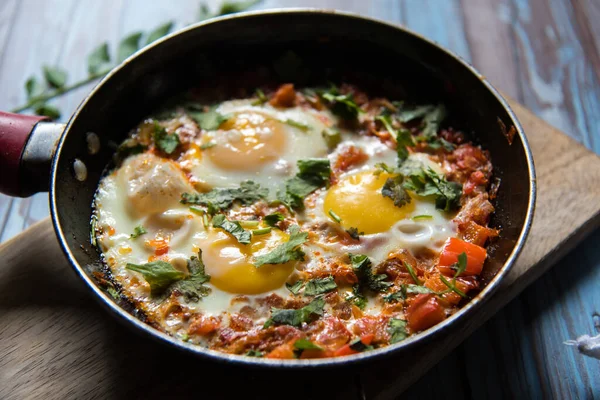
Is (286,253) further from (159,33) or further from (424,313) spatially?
(159,33)

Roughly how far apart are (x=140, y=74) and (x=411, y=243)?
1905mm

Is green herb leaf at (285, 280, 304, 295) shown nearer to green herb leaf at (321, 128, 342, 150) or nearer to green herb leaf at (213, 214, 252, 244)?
green herb leaf at (213, 214, 252, 244)

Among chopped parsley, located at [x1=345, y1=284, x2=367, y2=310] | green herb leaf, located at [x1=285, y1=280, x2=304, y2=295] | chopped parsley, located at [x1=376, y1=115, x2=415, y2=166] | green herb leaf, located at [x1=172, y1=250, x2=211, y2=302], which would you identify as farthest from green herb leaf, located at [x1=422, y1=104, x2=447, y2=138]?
green herb leaf, located at [x1=172, y1=250, x2=211, y2=302]

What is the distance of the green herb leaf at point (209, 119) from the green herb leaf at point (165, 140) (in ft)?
0.58

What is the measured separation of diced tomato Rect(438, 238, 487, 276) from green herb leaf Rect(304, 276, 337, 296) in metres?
0.55

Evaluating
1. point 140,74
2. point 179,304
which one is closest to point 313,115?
point 140,74

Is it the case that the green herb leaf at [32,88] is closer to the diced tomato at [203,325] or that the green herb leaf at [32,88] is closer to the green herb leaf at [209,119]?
the green herb leaf at [209,119]

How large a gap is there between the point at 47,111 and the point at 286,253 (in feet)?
7.54

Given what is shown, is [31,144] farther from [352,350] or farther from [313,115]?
[352,350]

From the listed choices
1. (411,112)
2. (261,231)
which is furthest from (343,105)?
(261,231)

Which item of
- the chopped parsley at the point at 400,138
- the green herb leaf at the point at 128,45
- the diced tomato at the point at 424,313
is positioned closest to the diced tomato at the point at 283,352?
the diced tomato at the point at 424,313

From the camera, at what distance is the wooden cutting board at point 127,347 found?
9.24ft

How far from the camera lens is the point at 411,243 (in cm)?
307

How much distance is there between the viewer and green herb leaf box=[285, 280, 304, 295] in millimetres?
2912
